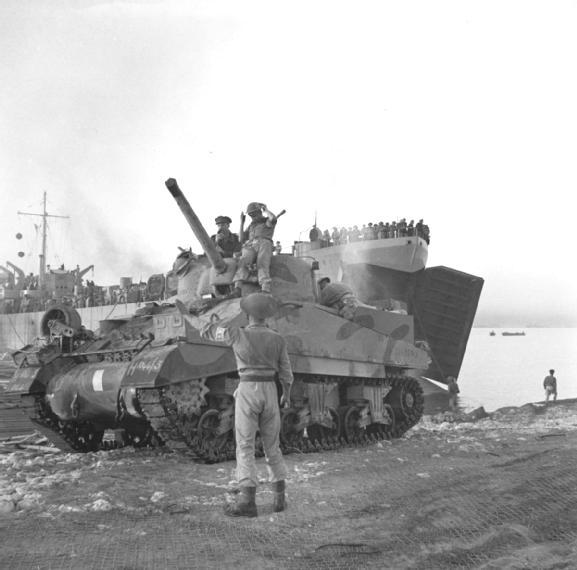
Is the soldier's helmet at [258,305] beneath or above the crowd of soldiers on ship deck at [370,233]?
beneath

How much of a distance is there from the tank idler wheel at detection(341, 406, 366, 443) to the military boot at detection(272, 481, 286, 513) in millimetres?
5335

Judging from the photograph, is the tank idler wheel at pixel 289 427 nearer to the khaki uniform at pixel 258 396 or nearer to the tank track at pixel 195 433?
the tank track at pixel 195 433

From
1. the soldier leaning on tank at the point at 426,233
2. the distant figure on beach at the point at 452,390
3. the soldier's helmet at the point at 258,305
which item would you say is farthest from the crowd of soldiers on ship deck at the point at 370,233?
the soldier's helmet at the point at 258,305

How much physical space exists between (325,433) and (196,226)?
3685 mm

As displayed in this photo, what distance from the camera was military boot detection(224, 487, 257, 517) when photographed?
5.43m

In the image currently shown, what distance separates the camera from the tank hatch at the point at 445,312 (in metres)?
22.4

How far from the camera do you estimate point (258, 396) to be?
5.64 meters

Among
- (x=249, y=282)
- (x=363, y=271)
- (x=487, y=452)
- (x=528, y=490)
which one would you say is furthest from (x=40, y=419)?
(x=363, y=271)

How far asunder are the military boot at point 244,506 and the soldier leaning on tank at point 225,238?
6.40m

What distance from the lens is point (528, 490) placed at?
20.3ft

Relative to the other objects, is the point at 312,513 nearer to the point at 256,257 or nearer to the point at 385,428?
the point at 256,257

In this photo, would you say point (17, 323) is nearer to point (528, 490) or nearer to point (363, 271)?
point (363, 271)

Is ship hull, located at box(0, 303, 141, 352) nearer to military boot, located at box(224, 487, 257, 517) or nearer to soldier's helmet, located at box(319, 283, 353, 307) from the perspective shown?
soldier's helmet, located at box(319, 283, 353, 307)

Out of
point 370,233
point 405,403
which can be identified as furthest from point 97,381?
point 370,233
